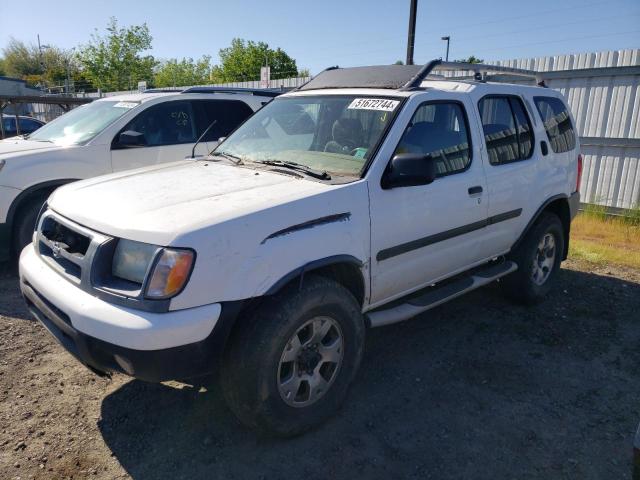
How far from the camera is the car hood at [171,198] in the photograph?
95.8 inches

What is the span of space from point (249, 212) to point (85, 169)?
4074mm

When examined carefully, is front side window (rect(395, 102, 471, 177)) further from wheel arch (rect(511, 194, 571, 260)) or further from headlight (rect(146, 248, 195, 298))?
headlight (rect(146, 248, 195, 298))

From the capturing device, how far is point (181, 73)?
43.2 metres

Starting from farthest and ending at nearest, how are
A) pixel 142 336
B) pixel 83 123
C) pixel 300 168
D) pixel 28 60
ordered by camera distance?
1. pixel 28 60
2. pixel 83 123
3. pixel 300 168
4. pixel 142 336

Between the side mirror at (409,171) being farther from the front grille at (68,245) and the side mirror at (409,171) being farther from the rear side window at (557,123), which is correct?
the rear side window at (557,123)

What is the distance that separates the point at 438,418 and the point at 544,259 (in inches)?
103

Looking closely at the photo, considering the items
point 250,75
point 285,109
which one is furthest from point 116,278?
point 250,75

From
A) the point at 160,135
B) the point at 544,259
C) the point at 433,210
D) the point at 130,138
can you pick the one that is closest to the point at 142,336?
the point at 433,210

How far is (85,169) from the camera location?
5727 millimetres

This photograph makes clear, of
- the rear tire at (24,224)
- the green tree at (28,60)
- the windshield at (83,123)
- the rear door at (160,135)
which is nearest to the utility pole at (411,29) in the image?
the rear door at (160,135)

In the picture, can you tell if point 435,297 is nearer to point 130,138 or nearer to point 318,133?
point 318,133

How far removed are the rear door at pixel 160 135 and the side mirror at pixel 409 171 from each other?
13.6 feet

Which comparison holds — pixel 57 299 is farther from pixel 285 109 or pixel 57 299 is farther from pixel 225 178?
pixel 285 109

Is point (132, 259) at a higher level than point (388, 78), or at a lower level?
lower
